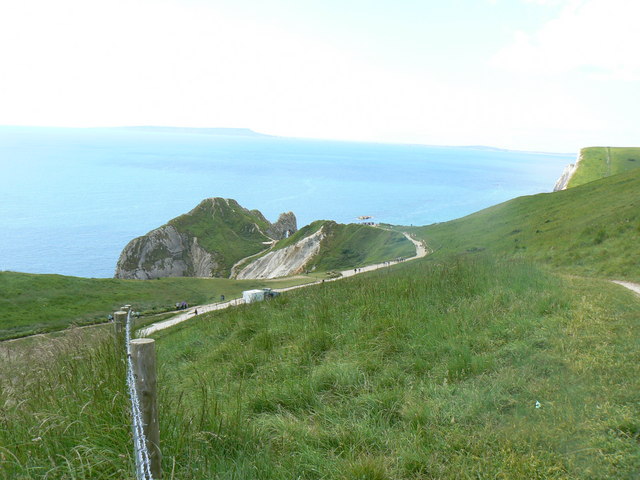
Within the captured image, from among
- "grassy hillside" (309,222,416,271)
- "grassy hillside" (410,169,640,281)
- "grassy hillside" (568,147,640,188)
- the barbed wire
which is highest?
"grassy hillside" (568,147,640,188)

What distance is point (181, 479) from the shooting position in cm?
414

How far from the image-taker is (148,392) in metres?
4.05

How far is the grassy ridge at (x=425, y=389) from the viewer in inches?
191

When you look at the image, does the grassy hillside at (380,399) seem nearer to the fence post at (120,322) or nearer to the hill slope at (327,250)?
the fence post at (120,322)

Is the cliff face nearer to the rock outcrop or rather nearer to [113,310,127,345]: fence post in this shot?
the rock outcrop

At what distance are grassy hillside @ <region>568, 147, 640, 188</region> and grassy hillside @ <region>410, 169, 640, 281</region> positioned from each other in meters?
48.2

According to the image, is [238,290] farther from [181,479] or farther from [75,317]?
[181,479]

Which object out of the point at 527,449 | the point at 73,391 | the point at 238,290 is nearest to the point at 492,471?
the point at 527,449

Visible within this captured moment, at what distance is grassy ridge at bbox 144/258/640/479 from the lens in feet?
15.9

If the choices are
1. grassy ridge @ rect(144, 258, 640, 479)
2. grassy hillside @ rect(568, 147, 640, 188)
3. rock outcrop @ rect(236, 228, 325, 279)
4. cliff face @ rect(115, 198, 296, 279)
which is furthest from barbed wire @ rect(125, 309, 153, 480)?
grassy hillside @ rect(568, 147, 640, 188)

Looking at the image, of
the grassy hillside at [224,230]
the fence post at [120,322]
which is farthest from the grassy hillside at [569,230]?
the grassy hillside at [224,230]

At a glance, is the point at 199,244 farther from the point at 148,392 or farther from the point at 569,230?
the point at 148,392

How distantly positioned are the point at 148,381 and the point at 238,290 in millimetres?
70268

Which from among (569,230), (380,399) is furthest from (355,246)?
(380,399)
